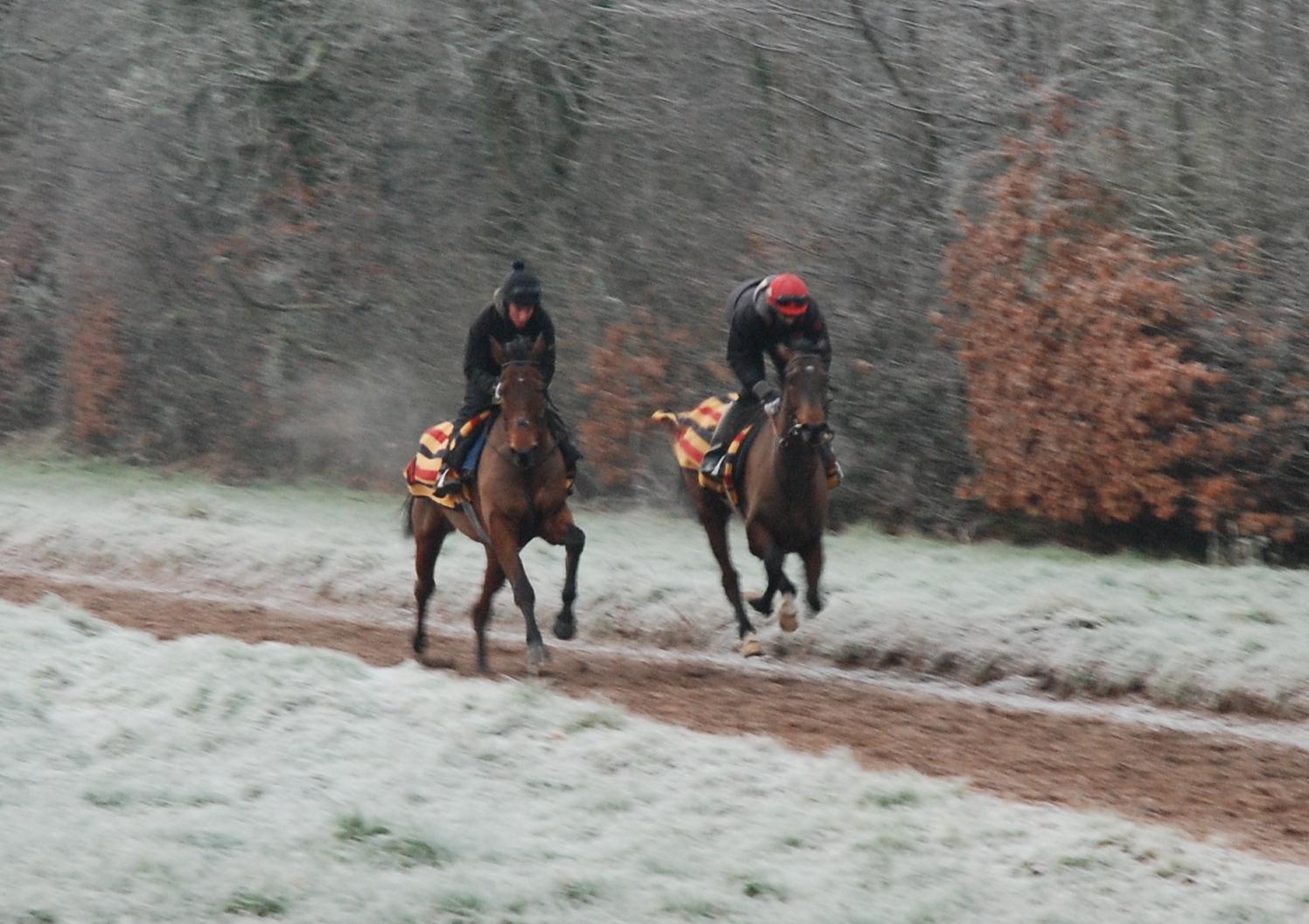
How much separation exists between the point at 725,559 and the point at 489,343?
2761mm

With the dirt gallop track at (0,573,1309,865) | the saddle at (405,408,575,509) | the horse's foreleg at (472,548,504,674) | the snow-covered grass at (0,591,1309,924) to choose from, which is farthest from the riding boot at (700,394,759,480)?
the snow-covered grass at (0,591,1309,924)

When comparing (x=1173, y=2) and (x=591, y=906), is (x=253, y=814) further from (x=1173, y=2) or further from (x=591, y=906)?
(x=1173, y=2)

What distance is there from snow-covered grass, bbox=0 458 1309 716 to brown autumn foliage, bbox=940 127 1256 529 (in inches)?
31.2

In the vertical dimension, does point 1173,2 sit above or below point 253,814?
above

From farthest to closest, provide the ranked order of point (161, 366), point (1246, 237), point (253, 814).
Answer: point (161, 366) → point (1246, 237) → point (253, 814)

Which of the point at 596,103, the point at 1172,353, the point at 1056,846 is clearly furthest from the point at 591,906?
the point at 596,103

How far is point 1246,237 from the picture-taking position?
1611 cm

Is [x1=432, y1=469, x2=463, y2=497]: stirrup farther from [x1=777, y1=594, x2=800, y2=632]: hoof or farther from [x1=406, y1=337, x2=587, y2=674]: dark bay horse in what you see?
[x1=777, y1=594, x2=800, y2=632]: hoof

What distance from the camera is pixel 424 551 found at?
1368 cm

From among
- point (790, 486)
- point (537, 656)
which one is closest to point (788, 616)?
point (790, 486)

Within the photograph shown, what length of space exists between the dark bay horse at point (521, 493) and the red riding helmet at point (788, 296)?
66.7 inches

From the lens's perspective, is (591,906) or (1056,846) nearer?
(591,906)

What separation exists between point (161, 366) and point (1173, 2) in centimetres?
1768

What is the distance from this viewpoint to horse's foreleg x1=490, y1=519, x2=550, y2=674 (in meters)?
12.1
